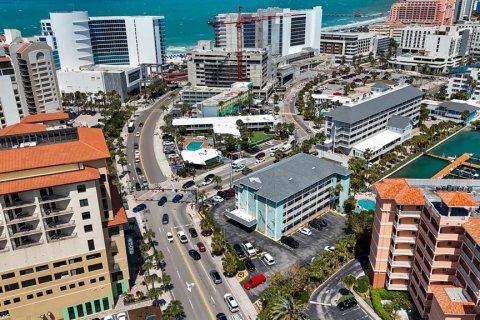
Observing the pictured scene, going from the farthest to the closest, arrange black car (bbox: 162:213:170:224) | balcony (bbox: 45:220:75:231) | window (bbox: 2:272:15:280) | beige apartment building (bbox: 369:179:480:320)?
black car (bbox: 162:213:170:224) < balcony (bbox: 45:220:75:231) < window (bbox: 2:272:15:280) < beige apartment building (bbox: 369:179:480:320)

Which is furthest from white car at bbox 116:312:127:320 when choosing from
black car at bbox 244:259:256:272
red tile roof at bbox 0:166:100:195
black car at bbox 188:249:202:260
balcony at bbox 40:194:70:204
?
red tile roof at bbox 0:166:100:195

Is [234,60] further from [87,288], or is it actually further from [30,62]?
[87,288]

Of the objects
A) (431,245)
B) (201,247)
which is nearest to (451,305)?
(431,245)

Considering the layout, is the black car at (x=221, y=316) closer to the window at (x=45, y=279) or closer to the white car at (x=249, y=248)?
the white car at (x=249, y=248)

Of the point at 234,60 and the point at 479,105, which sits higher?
the point at 234,60

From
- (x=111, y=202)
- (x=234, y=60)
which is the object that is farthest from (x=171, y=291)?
(x=234, y=60)

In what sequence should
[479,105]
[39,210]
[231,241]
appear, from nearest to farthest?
[39,210] < [231,241] < [479,105]

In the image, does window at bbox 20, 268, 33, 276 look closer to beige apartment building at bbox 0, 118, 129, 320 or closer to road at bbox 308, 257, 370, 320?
beige apartment building at bbox 0, 118, 129, 320
